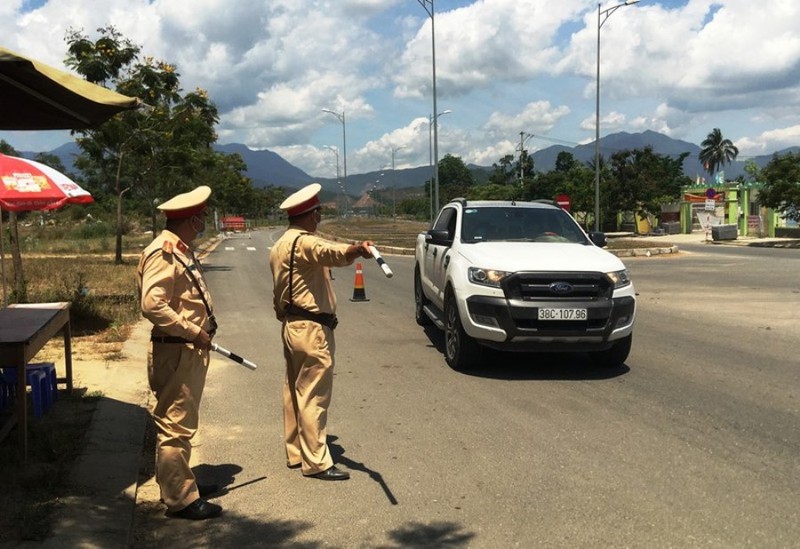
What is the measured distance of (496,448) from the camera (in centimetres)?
471

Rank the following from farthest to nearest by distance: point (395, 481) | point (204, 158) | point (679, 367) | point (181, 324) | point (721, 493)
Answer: point (204, 158)
point (679, 367)
point (395, 481)
point (721, 493)
point (181, 324)

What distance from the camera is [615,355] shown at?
707 cm

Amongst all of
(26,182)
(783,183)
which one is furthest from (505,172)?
(26,182)

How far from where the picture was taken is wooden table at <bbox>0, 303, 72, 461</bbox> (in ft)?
13.6

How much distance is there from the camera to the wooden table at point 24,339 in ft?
13.6

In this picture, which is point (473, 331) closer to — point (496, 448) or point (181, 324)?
point (496, 448)

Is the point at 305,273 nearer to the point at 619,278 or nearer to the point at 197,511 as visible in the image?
the point at 197,511

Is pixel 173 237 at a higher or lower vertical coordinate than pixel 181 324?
higher

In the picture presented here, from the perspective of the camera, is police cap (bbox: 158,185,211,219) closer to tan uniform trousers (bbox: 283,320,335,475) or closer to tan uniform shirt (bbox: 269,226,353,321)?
tan uniform shirt (bbox: 269,226,353,321)

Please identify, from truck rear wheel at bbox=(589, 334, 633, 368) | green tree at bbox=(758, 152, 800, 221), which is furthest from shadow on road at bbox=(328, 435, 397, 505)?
green tree at bbox=(758, 152, 800, 221)

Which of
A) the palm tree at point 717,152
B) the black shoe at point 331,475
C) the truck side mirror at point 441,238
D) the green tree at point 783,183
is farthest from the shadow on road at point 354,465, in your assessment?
the palm tree at point 717,152

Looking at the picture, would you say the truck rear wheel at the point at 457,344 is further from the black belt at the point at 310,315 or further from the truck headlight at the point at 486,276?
the black belt at the point at 310,315

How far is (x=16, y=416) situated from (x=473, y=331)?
13.1 feet

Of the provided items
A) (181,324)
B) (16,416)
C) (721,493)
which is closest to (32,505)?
(16,416)
